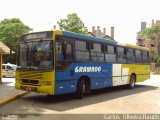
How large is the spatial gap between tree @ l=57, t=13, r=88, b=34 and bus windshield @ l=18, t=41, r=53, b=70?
38.0m

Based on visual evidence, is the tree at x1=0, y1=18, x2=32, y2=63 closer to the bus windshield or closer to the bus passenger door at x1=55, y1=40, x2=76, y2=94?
the bus windshield

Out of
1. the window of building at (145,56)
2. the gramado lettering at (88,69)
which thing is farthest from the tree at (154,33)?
the gramado lettering at (88,69)

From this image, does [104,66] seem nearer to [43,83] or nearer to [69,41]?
[69,41]

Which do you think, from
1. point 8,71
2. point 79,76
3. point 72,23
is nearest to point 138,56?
point 79,76

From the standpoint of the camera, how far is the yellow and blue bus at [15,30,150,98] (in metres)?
13.7

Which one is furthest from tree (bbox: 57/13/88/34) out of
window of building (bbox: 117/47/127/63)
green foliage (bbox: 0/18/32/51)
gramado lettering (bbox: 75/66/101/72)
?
gramado lettering (bbox: 75/66/101/72)

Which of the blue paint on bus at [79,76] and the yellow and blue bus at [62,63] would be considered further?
the blue paint on bus at [79,76]

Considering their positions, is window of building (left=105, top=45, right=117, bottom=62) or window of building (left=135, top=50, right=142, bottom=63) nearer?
window of building (left=105, top=45, right=117, bottom=62)

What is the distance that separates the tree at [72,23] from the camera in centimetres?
Answer: 5272

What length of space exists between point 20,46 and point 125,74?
8.13 m

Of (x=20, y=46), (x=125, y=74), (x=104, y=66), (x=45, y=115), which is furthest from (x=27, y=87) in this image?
(x=125, y=74)

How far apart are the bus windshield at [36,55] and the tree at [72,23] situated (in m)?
38.0

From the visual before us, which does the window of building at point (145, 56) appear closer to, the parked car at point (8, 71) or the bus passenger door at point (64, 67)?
the bus passenger door at point (64, 67)

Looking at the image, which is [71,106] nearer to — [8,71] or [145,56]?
[145,56]
